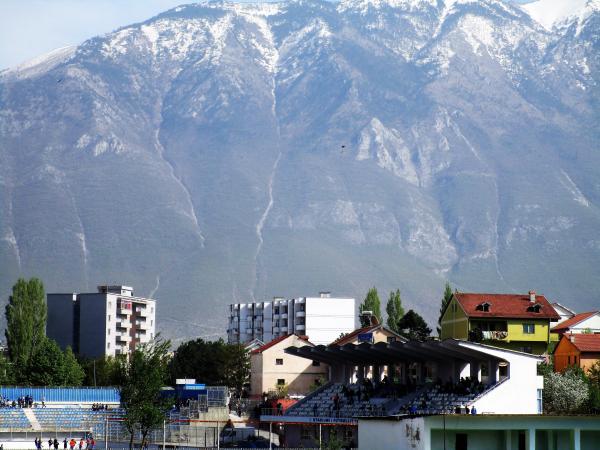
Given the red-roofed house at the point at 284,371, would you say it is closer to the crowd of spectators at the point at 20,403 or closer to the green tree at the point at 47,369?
the green tree at the point at 47,369

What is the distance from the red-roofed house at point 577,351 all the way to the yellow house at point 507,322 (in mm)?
1709

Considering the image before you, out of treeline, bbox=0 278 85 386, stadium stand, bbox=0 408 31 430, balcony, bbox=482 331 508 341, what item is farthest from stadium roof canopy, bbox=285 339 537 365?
treeline, bbox=0 278 85 386

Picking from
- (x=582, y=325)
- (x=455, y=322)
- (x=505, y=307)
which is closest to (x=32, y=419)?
(x=455, y=322)

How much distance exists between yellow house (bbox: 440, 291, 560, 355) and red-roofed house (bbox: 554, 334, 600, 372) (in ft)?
5.61

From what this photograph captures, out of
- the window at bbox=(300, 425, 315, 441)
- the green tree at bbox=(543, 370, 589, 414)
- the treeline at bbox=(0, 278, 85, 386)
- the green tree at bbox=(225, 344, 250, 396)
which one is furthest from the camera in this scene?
the green tree at bbox=(225, 344, 250, 396)

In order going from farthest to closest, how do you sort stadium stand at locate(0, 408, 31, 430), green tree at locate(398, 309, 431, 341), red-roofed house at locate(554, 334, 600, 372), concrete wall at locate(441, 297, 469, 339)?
green tree at locate(398, 309, 431, 341) < concrete wall at locate(441, 297, 469, 339) < red-roofed house at locate(554, 334, 600, 372) < stadium stand at locate(0, 408, 31, 430)

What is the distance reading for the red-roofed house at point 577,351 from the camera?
123312mm

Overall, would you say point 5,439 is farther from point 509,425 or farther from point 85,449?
point 509,425

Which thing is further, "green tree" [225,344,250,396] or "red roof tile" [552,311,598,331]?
"red roof tile" [552,311,598,331]

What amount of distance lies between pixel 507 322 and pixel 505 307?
2059mm

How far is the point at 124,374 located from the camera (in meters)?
95.5

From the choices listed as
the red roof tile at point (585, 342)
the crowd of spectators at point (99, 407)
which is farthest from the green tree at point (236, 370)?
the red roof tile at point (585, 342)

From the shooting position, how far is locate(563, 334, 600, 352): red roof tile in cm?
12369

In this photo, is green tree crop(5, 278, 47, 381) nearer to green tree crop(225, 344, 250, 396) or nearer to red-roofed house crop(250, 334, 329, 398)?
green tree crop(225, 344, 250, 396)
